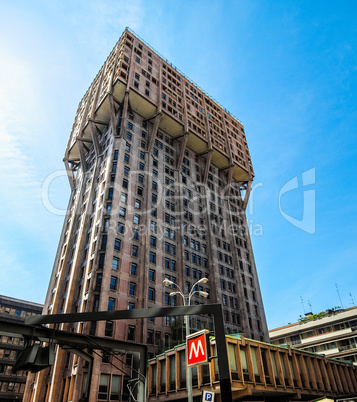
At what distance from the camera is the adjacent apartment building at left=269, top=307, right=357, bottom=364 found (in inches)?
2441

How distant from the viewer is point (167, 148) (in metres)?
70.8

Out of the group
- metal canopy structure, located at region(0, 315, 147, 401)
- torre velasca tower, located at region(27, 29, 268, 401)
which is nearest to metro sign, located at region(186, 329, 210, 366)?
metal canopy structure, located at region(0, 315, 147, 401)

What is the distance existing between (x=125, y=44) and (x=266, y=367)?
6734 cm

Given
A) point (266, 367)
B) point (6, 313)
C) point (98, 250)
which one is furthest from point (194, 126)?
point (6, 313)

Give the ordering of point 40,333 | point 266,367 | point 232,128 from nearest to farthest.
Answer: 1. point 40,333
2. point 266,367
3. point 232,128

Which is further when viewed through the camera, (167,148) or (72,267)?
(167,148)

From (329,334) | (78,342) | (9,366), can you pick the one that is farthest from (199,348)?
(9,366)

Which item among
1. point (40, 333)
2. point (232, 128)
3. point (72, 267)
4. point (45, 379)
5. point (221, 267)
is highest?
point (232, 128)

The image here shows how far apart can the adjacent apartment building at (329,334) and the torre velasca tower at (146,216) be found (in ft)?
41.7

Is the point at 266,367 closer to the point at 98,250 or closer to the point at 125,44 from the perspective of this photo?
the point at 98,250

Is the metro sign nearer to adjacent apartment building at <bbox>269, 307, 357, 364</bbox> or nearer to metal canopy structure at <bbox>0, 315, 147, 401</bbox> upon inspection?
metal canopy structure at <bbox>0, 315, 147, 401</bbox>

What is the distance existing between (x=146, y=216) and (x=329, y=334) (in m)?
Answer: 45.6

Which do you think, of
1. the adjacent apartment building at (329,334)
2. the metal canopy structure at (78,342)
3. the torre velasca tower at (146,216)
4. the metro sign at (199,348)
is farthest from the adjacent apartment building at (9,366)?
the metro sign at (199,348)

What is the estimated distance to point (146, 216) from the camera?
55531mm
